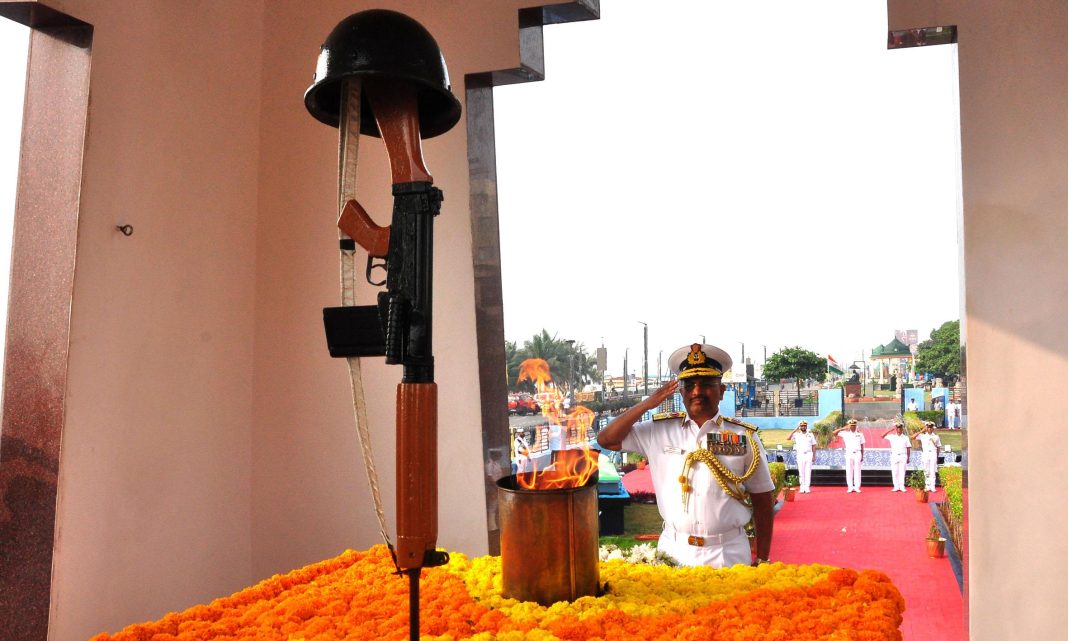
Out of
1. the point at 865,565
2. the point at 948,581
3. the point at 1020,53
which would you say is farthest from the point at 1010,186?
the point at 865,565

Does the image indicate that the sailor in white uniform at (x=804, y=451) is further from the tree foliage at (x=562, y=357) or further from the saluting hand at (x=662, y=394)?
the tree foliage at (x=562, y=357)

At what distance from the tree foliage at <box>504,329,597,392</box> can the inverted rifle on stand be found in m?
1.81

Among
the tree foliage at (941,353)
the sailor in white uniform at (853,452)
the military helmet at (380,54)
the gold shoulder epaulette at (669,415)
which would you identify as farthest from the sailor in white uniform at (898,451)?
the military helmet at (380,54)

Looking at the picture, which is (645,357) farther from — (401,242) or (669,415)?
(401,242)

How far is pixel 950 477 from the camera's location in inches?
117

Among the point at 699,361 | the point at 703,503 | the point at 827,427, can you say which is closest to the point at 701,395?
the point at 699,361

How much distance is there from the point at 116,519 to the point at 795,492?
112 inches

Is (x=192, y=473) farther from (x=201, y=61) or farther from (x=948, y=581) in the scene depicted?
(x=948, y=581)

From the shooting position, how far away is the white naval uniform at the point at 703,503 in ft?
9.73

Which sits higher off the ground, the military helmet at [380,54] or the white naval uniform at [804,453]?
the military helmet at [380,54]

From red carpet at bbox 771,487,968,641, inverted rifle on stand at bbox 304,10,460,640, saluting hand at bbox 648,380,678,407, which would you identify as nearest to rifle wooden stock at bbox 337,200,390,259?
inverted rifle on stand at bbox 304,10,460,640

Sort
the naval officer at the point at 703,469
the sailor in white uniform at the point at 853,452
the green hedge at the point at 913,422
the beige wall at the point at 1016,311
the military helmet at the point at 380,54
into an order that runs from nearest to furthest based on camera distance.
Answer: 1. the military helmet at the point at 380,54
2. the beige wall at the point at 1016,311
3. the naval officer at the point at 703,469
4. the green hedge at the point at 913,422
5. the sailor in white uniform at the point at 853,452

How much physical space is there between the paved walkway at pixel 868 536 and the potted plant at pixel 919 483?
34mm

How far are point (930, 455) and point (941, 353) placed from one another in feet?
1.57
